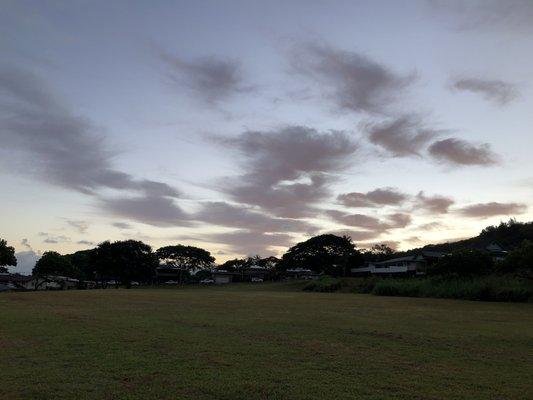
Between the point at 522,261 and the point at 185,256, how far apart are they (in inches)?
3269

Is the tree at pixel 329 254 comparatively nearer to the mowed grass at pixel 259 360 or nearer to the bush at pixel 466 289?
the bush at pixel 466 289

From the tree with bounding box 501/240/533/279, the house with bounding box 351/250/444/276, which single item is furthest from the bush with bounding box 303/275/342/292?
the house with bounding box 351/250/444/276

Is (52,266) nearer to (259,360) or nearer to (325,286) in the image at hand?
(325,286)

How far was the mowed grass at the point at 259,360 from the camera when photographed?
8.18m

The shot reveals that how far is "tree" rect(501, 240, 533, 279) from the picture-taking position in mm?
38094

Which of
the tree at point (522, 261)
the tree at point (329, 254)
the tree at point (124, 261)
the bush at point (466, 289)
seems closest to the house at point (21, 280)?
the tree at point (124, 261)

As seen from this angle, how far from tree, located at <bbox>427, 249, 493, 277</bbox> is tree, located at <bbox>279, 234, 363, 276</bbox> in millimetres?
49530

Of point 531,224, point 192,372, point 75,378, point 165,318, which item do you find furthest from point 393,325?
A: point 531,224

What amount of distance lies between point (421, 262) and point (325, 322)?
73.1 meters

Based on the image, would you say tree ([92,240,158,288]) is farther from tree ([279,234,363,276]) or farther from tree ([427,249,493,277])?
tree ([427,249,493,277])

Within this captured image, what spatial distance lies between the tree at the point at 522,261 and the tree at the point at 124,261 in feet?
191

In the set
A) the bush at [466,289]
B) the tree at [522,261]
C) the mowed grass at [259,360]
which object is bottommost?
the mowed grass at [259,360]

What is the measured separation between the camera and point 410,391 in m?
8.27

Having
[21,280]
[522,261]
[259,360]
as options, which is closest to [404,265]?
[522,261]
